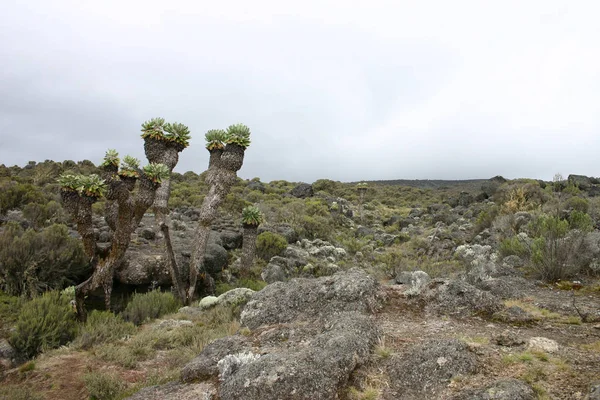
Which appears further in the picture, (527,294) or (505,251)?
(505,251)

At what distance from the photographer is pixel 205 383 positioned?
13.4 ft

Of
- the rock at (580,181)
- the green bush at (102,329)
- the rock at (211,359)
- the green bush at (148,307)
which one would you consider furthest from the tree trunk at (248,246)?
the rock at (580,181)

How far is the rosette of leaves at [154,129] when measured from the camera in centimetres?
1119

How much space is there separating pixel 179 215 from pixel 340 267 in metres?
10.2

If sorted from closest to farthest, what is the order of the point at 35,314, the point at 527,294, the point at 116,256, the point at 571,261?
1. the point at 527,294
2. the point at 35,314
3. the point at 571,261
4. the point at 116,256

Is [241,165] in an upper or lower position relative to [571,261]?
upper

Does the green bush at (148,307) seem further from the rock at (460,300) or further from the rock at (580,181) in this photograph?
the rock at (580,181)

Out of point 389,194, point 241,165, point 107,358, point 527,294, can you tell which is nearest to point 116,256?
point 107,358

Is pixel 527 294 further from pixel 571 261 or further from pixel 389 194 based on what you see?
pixel 389 194

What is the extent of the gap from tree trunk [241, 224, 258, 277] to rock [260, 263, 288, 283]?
68cm

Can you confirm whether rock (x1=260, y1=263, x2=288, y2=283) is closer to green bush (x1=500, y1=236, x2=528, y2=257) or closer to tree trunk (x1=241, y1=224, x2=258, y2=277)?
tree trunk (x1=241, y1=224, x2=258, y2=277)

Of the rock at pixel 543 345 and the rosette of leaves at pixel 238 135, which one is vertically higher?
the rosette of leaves at pixel 238 135

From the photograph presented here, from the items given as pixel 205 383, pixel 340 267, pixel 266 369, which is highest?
pixel 266 369

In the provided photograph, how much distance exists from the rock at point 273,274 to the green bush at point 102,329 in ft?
19.2
